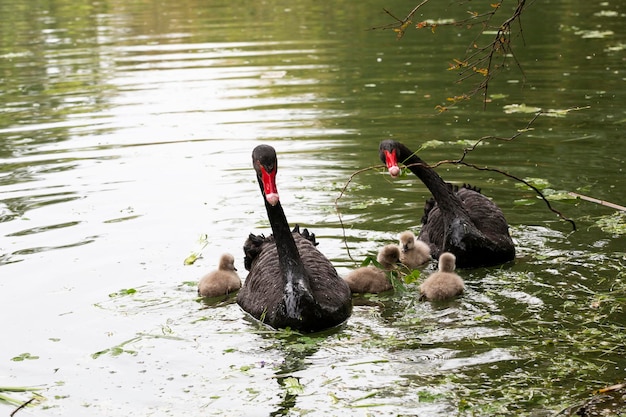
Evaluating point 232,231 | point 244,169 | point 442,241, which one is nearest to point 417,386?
point 442,241

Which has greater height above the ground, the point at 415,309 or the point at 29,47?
the point at 29,47

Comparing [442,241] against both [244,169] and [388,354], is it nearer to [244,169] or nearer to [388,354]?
[388,354]

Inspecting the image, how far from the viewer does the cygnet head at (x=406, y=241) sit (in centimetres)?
698

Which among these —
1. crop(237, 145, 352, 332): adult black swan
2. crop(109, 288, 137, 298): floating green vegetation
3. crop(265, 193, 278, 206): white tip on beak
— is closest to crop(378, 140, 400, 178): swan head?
crop(237, 145, 352, 332): adult black swan

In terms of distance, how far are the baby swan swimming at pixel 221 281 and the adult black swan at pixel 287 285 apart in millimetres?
147

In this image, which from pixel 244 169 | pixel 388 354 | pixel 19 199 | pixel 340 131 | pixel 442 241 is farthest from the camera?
pixel 340 131

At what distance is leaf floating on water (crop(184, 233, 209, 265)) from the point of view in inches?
290

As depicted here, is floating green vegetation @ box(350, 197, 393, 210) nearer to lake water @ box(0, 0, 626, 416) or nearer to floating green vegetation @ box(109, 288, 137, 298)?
lake water @ box(0, 0, 626, 416)

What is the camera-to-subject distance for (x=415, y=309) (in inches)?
248

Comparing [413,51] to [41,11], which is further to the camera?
[41,11]

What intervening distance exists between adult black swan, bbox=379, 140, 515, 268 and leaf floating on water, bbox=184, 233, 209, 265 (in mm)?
1560

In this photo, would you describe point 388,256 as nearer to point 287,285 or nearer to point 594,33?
point 287,285

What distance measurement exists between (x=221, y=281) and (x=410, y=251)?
1376 mm

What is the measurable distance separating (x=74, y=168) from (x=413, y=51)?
7.36 meters
